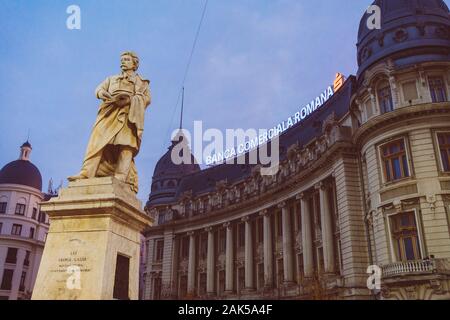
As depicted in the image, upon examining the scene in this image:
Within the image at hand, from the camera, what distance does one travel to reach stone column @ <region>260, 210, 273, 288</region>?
49031 millimetres

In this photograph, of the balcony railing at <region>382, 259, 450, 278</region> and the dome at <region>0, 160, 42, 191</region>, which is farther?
the dome at <region>0, 160, 42, 191</region>

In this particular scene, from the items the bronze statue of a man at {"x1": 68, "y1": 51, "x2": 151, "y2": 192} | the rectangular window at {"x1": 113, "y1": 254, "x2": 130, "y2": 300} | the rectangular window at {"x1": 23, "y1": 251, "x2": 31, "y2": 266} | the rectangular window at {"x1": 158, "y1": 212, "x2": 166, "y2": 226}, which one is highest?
the rectangular window at {"x1": 158, "y1": 212, "x2": 166, "y2": 226}


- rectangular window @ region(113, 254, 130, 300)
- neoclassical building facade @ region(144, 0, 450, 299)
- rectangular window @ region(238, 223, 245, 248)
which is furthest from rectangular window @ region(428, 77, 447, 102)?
rectangular window @ region(238, 223, 245, 248)

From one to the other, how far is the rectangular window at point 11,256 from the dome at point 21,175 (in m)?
11.4

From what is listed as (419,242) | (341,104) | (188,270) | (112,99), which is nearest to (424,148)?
(419,242)

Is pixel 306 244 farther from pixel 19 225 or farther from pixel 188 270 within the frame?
pixel 19 225

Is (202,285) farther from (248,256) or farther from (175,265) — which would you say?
(248,256)

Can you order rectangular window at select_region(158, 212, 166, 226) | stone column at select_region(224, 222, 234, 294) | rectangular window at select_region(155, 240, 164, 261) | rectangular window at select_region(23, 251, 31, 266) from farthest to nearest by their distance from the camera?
rectangular window at select_region(158, 212, 166, 226), rectangular window at select_region(23, 251, 31, 266), rectangular window at select_region(155, 240, 164, 261), stone column at select_region(224, 222, 234, 294)

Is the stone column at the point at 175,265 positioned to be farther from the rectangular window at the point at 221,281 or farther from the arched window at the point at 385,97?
the arched window at the point at 385,97

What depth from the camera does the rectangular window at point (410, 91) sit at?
3228cm

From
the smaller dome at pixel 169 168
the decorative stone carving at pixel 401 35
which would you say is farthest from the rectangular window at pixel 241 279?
the decorative stone carving at pixel 401 35

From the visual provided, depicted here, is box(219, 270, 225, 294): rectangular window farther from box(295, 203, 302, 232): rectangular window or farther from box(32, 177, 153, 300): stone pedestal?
box(32, 177, 153, 300): stone pedestal
